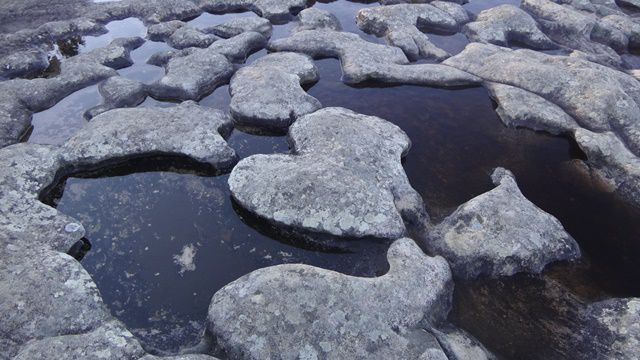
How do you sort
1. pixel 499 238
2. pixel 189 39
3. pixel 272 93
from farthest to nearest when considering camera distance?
1. pixel 189 39
2. pixel 272 93
3. pixel 499 238

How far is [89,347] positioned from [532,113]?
1461 cm

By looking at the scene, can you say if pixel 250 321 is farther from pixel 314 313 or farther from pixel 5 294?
pixel 5 294

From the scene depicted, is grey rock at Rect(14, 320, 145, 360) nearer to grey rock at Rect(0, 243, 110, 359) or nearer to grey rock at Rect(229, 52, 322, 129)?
grey rock at Rect(0, 243, 110, 359)

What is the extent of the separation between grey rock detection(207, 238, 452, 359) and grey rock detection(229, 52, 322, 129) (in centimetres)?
651

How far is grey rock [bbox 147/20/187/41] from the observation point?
67.6 feet

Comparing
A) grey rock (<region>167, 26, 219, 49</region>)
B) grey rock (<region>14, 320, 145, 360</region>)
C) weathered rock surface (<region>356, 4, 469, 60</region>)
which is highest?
weathered rock surface (<region>356, 4, 469, 60</region>)

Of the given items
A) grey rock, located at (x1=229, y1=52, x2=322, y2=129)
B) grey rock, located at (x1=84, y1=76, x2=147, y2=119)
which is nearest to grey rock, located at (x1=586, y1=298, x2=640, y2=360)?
grey rock, located at (x1=229, y1=52, x2=322, y2=129)

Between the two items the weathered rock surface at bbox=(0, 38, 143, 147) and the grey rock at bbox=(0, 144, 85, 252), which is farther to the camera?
the weathered rock surface at bbox=(0, 38, 143, 147)

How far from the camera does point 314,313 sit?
8914 millimetres

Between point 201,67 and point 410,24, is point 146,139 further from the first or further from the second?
point 410,24

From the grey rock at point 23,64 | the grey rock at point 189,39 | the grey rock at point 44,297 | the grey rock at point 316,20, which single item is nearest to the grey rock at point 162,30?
the grey rock at point 189,39

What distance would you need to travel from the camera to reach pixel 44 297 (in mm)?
9117

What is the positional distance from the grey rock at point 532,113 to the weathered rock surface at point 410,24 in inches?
172

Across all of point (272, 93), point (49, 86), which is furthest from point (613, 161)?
point (49, 86)
